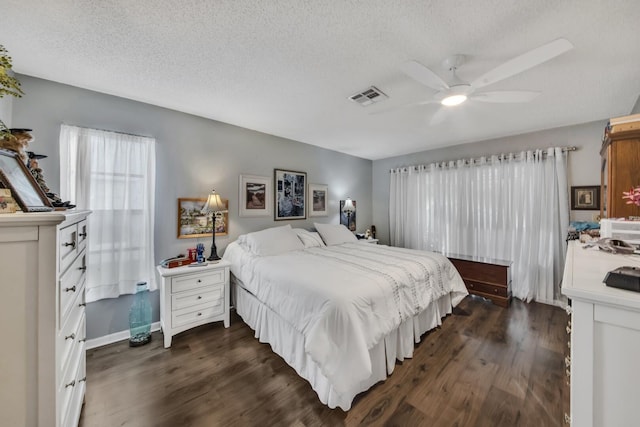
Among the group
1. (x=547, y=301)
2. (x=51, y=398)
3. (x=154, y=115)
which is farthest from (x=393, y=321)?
(x=154, y=115)

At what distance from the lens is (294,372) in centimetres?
195

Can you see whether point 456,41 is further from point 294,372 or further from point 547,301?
point 547,301

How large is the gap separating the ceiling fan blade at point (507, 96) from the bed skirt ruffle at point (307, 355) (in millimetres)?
2020

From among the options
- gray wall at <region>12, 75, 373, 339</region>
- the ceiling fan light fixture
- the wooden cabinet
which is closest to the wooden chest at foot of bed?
the wooden cabinet

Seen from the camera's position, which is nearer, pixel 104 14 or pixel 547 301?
pixel 104 14

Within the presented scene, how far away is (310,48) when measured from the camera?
5.41 ft

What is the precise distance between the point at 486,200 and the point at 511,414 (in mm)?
3068

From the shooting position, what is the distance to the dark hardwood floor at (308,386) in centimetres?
152

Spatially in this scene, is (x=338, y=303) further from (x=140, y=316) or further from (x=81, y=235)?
(x=140, y=316)

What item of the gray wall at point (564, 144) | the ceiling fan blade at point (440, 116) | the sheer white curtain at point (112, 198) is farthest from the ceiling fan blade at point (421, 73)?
the gray wall at point (564, 144)

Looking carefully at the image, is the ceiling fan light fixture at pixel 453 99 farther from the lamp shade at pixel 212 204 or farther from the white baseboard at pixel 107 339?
the white baseboard at pixel 107 339

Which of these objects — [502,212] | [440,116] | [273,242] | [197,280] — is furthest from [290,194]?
[502,212]

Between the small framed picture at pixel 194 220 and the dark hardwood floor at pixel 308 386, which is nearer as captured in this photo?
the dark hardwood floor at pixel 308 386

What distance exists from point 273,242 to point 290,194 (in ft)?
3.70
